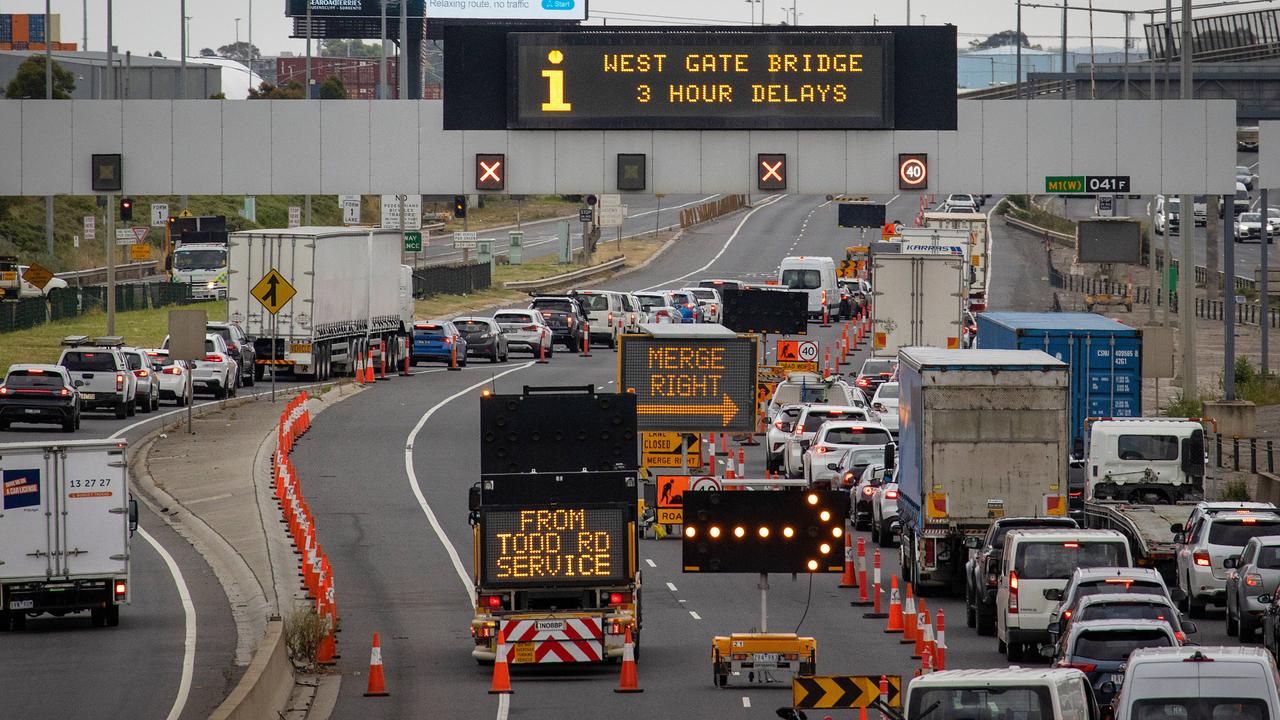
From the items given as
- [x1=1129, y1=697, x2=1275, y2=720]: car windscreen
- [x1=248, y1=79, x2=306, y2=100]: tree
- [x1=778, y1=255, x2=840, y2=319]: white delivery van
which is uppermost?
[x1=248, y1=79, x2=306, y2=100]: tree

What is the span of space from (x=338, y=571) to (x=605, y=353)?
42.1m

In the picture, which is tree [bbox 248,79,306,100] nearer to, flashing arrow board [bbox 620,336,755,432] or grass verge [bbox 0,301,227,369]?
grass verge [bbox 0,301,227,369]

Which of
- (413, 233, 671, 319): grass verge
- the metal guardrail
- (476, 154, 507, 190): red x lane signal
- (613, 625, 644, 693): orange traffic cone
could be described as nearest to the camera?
(613, 625, 644, 693): orange traffic cone

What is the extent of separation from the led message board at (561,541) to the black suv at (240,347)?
33.8 metres

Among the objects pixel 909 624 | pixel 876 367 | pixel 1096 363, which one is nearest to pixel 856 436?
pixel 1096 363

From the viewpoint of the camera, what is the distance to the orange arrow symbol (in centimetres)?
3650

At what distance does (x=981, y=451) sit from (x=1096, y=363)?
32.5 ft

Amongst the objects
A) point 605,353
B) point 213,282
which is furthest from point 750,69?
point 213,282

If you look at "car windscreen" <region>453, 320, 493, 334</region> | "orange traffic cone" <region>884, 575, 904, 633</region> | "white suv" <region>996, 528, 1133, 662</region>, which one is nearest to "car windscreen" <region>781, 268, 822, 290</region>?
"car windscreen" <region>453, 320, 493, 334</region>

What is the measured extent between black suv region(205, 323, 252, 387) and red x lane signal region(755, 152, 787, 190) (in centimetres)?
1918

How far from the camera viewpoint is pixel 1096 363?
124 feet

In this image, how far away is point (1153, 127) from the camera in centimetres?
4288

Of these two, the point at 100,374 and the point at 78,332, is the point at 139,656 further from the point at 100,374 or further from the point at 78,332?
the point at 78,332

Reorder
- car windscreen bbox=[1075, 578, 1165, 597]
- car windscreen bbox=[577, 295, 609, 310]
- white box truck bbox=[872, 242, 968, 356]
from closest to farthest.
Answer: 1. car windscreen bbox=[1075, 578, 1165, 597]
2. white box truck bbox=[872, 242, 968, 356]
3. car windscreen bbox=[577, 295, 609, 310]
